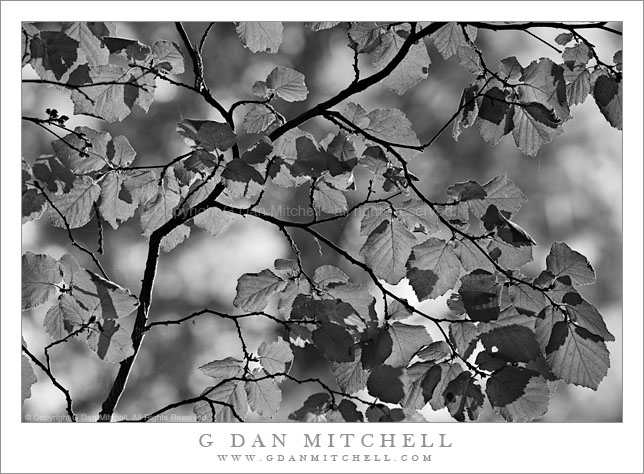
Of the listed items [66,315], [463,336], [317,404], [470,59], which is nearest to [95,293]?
[66,315]

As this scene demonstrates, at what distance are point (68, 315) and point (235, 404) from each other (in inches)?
8.9

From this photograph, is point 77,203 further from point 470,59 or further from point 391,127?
point 470,59

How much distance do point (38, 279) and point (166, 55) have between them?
0.29 meters

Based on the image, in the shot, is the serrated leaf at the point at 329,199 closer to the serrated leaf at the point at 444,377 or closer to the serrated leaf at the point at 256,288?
the serrated leaf at the point at 256,288

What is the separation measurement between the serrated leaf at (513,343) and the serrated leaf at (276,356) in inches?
9.4

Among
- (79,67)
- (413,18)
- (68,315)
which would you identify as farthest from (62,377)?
(413,18)

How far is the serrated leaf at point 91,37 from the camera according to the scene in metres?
0.64

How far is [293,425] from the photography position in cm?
75

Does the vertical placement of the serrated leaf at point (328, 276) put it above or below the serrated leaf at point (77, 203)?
below

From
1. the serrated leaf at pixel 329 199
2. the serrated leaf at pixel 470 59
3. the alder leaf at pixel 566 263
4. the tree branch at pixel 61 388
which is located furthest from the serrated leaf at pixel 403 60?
the tree branch at pixel 61 388

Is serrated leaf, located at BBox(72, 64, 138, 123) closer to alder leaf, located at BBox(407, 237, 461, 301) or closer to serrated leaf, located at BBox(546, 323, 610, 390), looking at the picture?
alder leaf, located at BBox(407, 237, 461, 301)

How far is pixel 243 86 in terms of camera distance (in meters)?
0.78

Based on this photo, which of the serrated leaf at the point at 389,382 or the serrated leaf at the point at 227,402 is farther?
the serrated leaf at the point at 227,402
